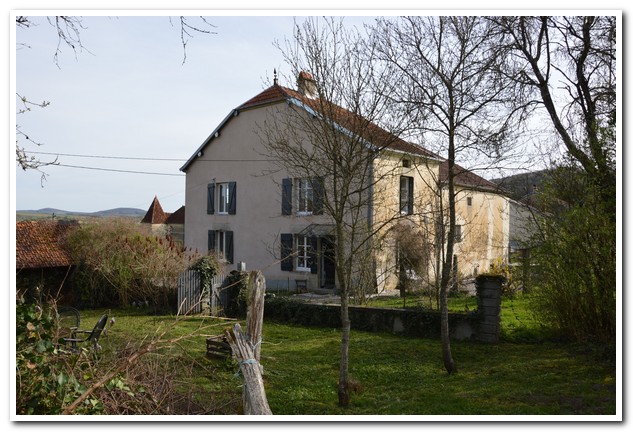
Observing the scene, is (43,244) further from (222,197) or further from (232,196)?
(222,197)

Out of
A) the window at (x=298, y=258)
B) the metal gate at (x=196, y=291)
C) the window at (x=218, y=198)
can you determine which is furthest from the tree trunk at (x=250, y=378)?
the window at (x=218, y=198)

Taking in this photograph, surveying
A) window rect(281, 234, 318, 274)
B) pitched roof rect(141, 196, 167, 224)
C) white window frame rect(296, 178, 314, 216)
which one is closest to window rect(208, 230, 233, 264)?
→ window rect(281, 234, 318, 274)

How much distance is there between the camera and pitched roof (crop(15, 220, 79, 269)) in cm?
1541

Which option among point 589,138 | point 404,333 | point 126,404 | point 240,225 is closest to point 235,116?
point 240,225

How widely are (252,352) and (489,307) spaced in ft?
22.0

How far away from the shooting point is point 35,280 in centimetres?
1557

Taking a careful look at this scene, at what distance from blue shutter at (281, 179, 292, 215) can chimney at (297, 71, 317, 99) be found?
12004 mm

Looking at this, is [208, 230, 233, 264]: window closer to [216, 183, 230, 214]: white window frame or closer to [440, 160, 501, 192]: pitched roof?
[216, 183, 230, 214]: white window frame

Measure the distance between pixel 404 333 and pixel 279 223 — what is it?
33.2 feet

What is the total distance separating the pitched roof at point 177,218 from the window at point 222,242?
15.1 meters

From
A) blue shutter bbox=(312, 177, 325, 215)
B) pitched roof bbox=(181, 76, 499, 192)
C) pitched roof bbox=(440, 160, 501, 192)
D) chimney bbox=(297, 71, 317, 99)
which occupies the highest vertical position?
chimney bbox=(297, 71, 317, 99)

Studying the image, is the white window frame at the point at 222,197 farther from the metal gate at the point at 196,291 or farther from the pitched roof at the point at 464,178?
the pitched roof at the point at 464,178

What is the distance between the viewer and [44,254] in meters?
16.0

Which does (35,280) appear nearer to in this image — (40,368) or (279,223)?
(279,223)
